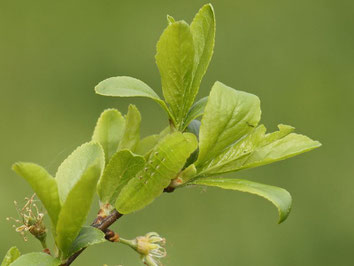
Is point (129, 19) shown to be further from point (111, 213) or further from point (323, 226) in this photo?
point (111, 213)

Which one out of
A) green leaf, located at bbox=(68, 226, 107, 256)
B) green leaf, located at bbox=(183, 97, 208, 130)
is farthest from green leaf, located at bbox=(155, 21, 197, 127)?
green leaf, located at bbox=(68, 226, 107, 256)

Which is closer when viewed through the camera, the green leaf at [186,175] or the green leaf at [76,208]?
the green leaf at [76,208]

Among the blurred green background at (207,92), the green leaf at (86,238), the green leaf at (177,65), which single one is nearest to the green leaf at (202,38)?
the green leaf at (177,65)

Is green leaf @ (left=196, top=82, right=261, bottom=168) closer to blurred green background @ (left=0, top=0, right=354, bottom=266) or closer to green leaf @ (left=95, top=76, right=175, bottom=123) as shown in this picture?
green leaf @ (left=95, top=76, right=175, bottom=123)

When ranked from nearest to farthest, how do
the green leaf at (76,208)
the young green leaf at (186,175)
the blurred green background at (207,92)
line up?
the green leaf at (76,208) < the young green leaf at (186,175) < the blurred green background at (207,92)

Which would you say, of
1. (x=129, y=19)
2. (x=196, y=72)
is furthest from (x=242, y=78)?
(x=196, y=72)

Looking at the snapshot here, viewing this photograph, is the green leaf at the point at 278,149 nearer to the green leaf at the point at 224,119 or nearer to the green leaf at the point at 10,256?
the green leaf at the point at 224,119

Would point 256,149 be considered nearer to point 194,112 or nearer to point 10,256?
point 194,112

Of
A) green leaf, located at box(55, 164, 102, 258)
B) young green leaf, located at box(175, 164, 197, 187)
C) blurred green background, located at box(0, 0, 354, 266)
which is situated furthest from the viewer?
blurred green background, located at box(0, 0, 354, 266)
